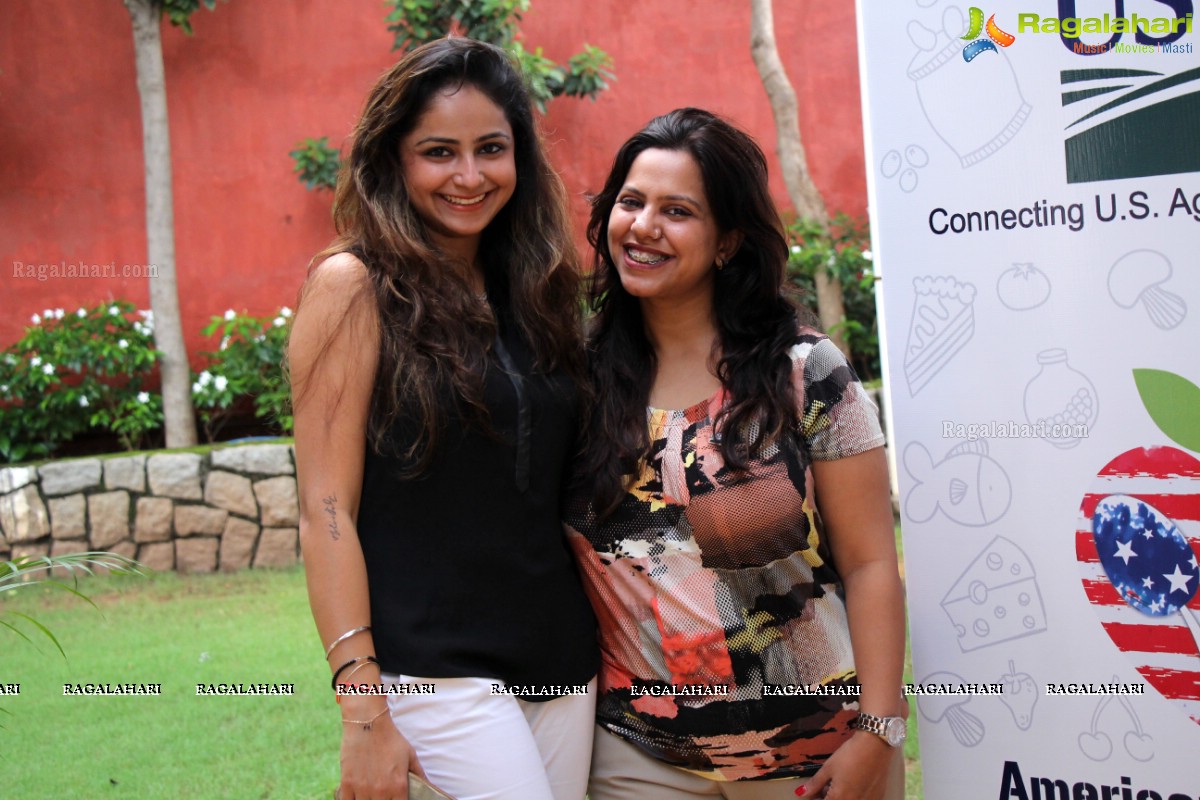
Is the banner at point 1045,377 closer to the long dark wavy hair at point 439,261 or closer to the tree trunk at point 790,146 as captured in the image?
the long dark wavy hair at point 439,261

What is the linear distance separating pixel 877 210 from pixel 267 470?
179 inches

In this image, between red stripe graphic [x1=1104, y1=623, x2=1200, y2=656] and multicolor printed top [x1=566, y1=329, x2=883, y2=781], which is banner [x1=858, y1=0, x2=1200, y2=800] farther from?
multicolor printed top [x1=566, y1=329, x2=883, y2=781]

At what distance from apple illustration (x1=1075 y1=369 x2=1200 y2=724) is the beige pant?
55 centimetres

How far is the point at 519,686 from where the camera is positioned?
1.84m

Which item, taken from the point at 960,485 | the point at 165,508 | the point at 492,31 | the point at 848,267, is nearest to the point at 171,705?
the point at 165,508

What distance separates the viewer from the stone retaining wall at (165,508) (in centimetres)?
595

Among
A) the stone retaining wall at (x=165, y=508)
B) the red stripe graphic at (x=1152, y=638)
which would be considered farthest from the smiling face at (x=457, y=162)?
the stone retaining wall at (x=165, y=508)

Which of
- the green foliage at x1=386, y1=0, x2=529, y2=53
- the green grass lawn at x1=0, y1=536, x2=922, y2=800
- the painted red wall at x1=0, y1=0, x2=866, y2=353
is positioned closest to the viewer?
the green grass lawn at x1=0, y1=536, x2=922, y2=800

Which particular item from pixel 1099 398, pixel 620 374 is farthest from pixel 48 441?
pixel 1099 398

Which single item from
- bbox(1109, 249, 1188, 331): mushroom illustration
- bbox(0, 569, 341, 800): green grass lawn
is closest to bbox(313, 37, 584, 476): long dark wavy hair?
bbox(1109, 249, 1188, 331): mushroom illustration

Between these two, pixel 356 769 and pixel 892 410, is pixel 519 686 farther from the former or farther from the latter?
pixel 892 410

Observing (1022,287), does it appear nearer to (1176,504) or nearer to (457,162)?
(1176,504)

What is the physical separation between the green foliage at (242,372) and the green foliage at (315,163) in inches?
35.3

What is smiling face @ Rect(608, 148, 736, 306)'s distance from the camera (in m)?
1.99
